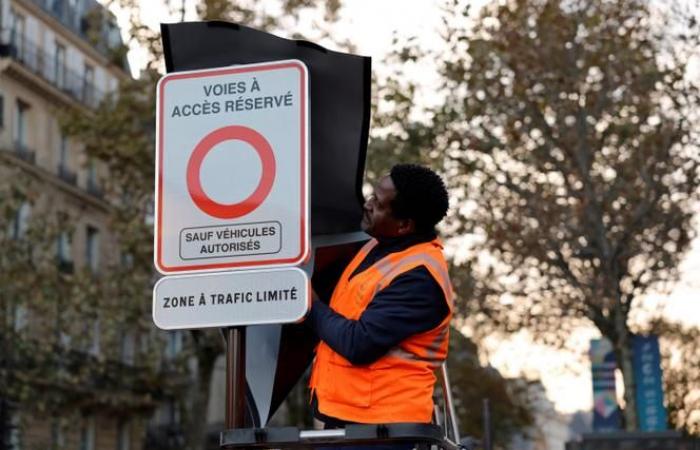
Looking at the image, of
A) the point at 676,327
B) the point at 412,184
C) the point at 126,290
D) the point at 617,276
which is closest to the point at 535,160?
the point at 617,276

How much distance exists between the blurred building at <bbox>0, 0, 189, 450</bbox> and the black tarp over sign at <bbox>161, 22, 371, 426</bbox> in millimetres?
27374

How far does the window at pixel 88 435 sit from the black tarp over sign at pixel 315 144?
4268cm

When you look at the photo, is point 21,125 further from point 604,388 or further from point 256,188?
point 256,188

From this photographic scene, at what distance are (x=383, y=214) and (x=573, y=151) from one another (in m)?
20.7

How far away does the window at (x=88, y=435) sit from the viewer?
1852 inches

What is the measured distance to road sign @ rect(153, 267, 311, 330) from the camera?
4613mm

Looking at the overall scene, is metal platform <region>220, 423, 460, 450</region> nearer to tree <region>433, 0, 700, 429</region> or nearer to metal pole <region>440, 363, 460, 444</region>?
metal pole <region>440, 363, 460, 444</region>

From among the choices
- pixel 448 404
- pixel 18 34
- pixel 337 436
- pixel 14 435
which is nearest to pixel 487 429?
pixel 448 404

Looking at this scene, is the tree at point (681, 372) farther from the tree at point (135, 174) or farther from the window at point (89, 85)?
the window at point (89, 85)

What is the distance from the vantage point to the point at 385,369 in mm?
4691

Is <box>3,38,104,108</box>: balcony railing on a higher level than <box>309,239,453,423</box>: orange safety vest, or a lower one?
higher

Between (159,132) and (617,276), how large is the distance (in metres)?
21.6

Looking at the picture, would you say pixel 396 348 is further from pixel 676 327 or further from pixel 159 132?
pixel 676 327

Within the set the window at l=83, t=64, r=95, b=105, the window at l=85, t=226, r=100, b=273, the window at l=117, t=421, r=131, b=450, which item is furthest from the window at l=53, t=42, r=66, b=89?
the window at l=117, t=421, r=131, b=450
